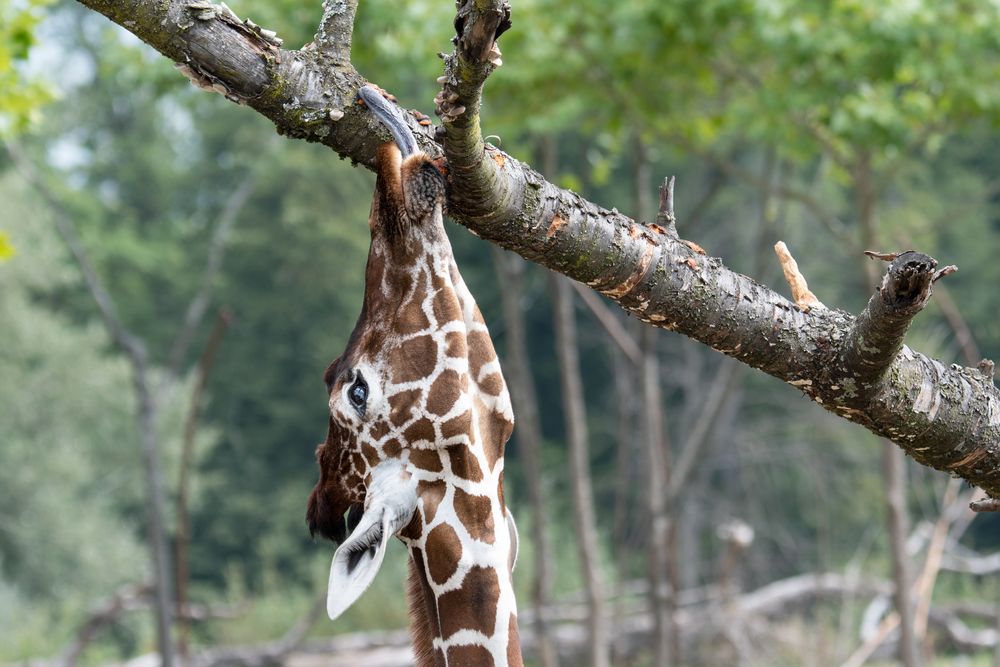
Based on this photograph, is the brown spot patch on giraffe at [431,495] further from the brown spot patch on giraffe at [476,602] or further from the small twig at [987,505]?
the small twig at [987,505]

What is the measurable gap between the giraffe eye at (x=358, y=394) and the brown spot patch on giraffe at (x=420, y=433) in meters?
0.08

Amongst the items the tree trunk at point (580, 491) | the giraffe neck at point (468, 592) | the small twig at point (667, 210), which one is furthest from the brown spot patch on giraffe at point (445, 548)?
the tree trunk at point (580, 491)

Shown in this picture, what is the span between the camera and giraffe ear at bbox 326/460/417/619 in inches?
64.4

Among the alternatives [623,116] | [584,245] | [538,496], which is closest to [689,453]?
[538,496]

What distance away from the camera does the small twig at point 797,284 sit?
200 centimetres

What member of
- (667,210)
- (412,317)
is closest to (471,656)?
(412,317)

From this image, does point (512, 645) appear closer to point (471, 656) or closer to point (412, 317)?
point (471, 656)

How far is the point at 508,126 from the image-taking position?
6.79 m

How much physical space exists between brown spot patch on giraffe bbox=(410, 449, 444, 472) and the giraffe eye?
0.11 m

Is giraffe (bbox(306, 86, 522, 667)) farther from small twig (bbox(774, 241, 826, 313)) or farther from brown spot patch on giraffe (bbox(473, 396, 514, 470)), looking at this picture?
small twig (bbox(774, 241, 826, 313))

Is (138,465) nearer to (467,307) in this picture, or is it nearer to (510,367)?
(510,367)

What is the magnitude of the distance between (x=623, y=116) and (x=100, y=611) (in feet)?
13.6

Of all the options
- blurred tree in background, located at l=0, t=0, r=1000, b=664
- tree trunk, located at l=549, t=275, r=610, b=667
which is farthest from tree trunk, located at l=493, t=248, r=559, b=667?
blurred tree in background, located at l=0, t=0, r=1000, b=664

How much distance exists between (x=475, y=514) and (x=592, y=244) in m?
0.47
